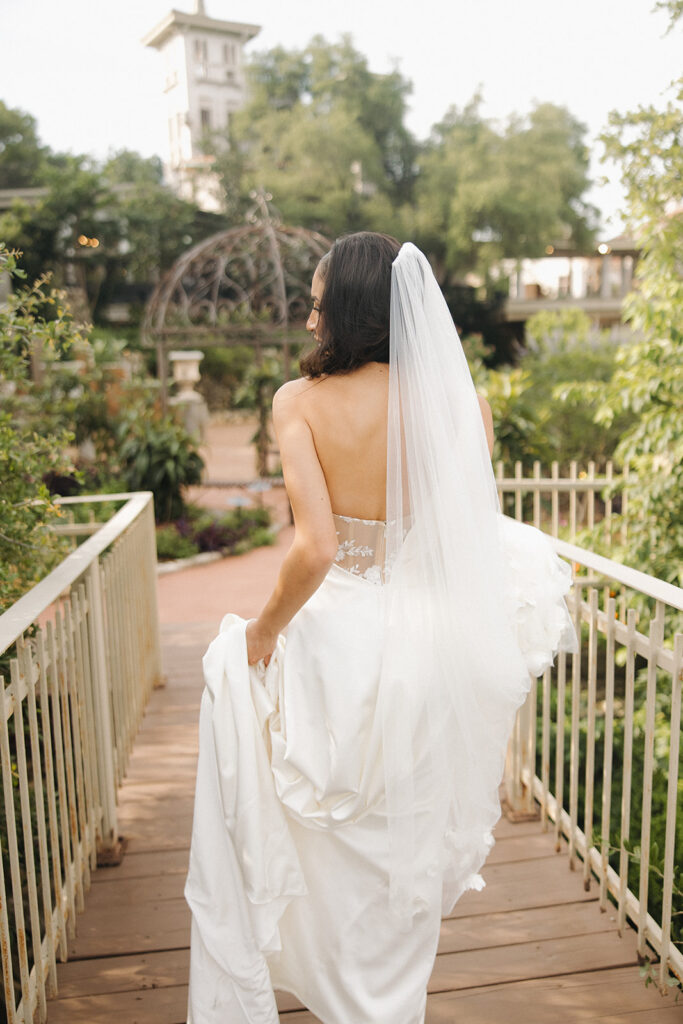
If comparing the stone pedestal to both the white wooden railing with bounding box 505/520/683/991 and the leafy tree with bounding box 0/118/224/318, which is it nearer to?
the leafy tree with bounding box 0/118/224/318

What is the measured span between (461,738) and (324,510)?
0.57 meters

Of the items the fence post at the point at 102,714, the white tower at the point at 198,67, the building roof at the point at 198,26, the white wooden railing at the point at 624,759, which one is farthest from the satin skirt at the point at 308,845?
the building roof at the point at 198,26

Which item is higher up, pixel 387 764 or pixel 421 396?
pixel 421 396

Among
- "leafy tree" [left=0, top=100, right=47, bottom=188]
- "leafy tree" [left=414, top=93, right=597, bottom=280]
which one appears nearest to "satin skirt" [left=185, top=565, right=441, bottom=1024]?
"leafy tree" [left=414, top=93, right=597, bottom=280]

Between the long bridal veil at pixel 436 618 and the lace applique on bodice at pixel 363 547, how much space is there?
0.06 m

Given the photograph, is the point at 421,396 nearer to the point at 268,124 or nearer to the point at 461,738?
the point at 461,738

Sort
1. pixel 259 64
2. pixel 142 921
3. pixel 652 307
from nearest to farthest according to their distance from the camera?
pixel 142 921 < pixel 652 307 < pixel 259 64

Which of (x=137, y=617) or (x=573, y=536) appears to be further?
(x=573, y=536)

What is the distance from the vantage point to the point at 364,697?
1.69m

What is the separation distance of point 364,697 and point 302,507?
1.41 feet

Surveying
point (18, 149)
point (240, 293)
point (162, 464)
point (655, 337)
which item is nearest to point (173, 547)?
point (162, 464)

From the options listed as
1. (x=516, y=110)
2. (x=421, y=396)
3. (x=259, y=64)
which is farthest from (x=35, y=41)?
(x=421, y=396)

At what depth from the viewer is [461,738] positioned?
5.58 feet

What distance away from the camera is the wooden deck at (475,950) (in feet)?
6.22
